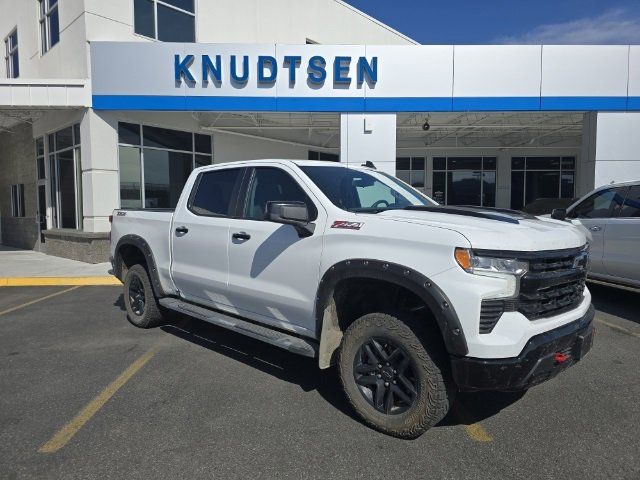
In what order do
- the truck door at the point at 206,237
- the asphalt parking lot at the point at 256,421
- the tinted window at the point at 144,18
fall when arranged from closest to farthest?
the asphalt parking lot at the point at 256,421, the truck door at the point at 206,237, the tinted window at the point at 144,18

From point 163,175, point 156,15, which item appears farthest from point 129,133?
point 156,15

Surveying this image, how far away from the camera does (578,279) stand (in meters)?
3.23

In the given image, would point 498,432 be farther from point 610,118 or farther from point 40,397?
point 610,118

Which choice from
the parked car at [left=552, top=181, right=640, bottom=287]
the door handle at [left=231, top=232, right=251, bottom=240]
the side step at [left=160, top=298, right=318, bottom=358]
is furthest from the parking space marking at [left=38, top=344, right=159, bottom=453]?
the parked car at [left=552, top=181, right=640, bottom=287]

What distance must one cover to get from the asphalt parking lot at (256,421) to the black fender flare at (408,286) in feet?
2.64

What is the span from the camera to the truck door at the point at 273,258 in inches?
139

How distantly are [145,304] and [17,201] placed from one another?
49.7 feet

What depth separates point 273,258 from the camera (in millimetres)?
3793

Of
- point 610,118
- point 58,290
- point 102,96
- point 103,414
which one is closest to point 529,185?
point 610,118

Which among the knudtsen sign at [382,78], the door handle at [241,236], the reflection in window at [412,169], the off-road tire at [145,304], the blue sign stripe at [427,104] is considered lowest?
the off-road tire at [145,304]

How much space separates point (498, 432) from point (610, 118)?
12688mm

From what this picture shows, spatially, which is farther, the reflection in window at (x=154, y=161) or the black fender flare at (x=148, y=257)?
the reflection in window at (x=154, y=161)

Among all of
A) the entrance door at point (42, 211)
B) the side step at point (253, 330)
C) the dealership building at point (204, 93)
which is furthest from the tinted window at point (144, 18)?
the side step at point (253, 330)

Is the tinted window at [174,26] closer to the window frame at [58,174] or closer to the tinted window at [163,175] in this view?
the tinted window at [163,175]
